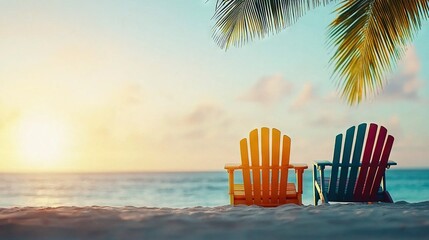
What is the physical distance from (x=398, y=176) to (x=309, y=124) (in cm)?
993

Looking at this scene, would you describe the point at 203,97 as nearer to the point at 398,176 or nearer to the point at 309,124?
the point at 309,124

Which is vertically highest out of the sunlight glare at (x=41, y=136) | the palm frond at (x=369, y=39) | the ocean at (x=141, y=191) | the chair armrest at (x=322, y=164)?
the sunlight glare at (x=41, y=136)

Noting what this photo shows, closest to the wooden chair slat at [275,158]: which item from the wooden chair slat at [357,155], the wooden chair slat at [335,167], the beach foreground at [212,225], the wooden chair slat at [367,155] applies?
the wooden chair slat at [335,167]

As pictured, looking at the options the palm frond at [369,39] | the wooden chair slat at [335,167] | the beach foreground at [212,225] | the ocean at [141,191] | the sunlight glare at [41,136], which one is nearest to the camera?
the beach foreground at [212,225]

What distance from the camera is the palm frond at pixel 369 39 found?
6367mm

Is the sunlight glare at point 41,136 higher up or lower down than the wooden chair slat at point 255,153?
higher up

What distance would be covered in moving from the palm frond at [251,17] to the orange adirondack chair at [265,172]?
46.3 inches

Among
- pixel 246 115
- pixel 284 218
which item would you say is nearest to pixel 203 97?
pixel 246 115

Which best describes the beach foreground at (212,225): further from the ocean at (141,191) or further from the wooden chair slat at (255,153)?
the ocean at (141,191)

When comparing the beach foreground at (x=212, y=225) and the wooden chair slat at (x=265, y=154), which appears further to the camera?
the wooden chair slat at (x=265, y=154)

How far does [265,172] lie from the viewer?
243 inches

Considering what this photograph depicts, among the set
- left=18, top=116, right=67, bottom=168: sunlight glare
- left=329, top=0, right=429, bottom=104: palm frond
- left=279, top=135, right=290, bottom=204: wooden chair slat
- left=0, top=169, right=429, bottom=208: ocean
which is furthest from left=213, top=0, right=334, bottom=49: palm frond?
left=18, top=116, right=67, bottom=168: sunlight glare

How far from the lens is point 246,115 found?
2769 centimetres

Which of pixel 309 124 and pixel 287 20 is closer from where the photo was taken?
pixel 287 20
